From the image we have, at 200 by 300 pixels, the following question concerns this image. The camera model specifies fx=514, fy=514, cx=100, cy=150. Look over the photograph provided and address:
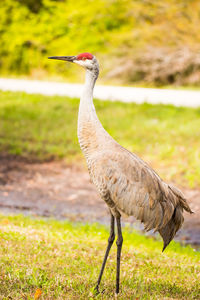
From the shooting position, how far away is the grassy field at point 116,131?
8.83m

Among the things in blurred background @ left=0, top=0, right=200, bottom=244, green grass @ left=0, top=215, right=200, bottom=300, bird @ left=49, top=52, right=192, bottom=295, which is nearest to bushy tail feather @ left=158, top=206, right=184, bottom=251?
bird @ left=49, top=52, right=192, bottom=295

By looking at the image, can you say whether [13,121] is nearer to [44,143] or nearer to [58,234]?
[44,143]

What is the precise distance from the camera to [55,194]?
7.47 m

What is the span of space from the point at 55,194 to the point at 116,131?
10.3ft

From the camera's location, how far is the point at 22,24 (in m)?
20.6

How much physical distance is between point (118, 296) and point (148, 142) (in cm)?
615

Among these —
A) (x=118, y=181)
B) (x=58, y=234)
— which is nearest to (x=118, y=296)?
(x=118, y=181)

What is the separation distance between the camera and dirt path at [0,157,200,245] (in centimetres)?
659

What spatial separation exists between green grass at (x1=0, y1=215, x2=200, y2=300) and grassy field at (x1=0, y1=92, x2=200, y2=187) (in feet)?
9.50

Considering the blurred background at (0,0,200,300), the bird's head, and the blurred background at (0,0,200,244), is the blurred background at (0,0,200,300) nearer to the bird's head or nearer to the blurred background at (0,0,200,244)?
the blurred background at (0,0,200,244)

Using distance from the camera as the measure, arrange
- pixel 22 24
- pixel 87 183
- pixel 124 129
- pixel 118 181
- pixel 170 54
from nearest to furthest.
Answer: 1. pixel 118 181
2. pixel 87 183
3. pixel 124 129
4. pixel 170 54
5. pixel 22 24

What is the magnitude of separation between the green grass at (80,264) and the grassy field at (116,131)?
9.50 feet

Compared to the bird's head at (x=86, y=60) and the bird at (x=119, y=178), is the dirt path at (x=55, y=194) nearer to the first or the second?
the bird at (x=119, y=178)

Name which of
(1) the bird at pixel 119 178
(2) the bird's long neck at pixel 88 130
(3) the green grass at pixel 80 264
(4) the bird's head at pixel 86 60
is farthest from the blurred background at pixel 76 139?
(4) the bird's head at pixel 86 60
